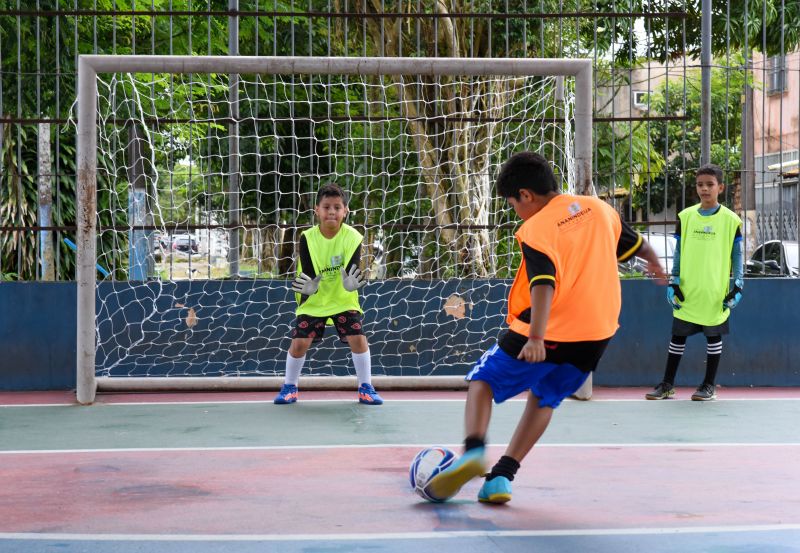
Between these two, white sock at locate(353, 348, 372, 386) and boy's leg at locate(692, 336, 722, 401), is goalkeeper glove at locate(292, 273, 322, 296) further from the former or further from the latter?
boy's leg at locate(692, 336, 722, 401)

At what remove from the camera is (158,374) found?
10.1 metres

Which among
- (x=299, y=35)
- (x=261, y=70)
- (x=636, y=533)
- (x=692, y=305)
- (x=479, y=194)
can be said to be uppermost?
(x=299, y=35)

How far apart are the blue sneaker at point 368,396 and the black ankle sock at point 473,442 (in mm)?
3812

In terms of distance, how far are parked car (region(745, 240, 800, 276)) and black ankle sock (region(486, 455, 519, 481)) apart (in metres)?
6.03

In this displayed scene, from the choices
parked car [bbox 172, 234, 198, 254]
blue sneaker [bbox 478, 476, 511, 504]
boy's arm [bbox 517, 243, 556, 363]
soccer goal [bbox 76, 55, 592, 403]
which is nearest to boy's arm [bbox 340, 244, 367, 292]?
soccer goal [bbox 76, 55, 592, 403]

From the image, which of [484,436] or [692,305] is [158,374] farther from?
[484,436]

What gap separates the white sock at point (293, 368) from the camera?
9156 mm

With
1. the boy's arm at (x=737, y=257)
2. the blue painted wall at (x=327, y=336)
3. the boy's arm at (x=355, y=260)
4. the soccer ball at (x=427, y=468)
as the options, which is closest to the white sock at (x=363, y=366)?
the boy's arm at (x=355, y=260)

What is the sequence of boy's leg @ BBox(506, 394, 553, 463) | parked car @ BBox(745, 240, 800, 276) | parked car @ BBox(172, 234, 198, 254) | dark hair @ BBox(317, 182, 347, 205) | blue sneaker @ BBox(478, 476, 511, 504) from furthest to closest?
parked car @ BBox(745, 240, 800, 276) → parked car @ BBox(172, 234, 198, 254) → dark hair @ BBox(317, 182, 347, 205) → boy's leg @ BBox(506, 394, 553, 463) → blue sneaker @ BBox(478, 476, 511, 504)

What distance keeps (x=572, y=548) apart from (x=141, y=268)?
249 inches

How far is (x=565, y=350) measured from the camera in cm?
543

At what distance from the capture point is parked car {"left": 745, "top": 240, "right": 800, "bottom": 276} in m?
10.8

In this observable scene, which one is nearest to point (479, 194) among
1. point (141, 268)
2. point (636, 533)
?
point (141, 268)

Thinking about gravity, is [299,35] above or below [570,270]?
above
